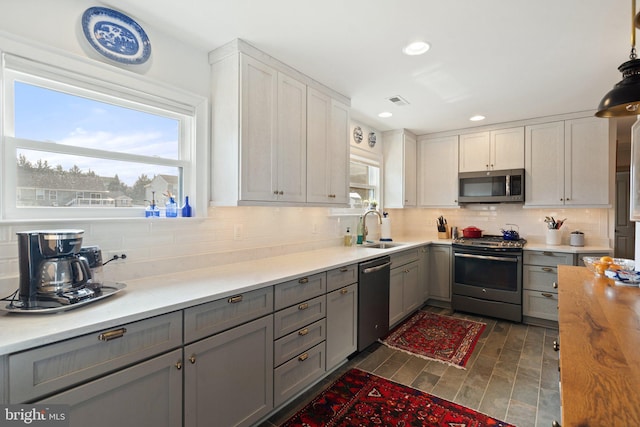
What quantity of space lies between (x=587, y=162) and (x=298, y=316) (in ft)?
12.2

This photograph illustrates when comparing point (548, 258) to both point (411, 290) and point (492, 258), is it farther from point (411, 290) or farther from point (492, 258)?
point (411, 290)

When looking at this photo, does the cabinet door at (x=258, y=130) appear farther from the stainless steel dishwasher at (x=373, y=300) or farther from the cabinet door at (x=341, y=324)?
the stainless steel dishwasher at (x=373, y=300)

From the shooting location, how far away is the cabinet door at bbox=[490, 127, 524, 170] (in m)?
3.95

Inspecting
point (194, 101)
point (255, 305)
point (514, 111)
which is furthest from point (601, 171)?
point (194, 101)

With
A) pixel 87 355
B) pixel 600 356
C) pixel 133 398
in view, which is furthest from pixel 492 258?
pixel 87 355

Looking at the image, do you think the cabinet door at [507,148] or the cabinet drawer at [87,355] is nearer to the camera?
the cabinet drawer at [87,355]

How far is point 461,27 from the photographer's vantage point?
1.97m

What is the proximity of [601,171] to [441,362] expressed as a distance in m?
2.83

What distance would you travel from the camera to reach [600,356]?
100 cm

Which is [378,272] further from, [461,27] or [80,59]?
[80,59]

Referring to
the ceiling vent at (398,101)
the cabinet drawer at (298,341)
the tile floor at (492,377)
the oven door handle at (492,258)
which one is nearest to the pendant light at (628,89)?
the ceiling vent at (398,101)

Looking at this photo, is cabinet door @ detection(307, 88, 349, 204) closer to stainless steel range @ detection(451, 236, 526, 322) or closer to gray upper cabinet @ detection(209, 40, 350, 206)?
gray upper cabinet @ detection(209, 40, 350, 206)

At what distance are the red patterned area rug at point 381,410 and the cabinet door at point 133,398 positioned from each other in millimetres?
840

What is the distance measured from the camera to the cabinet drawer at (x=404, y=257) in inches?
132
